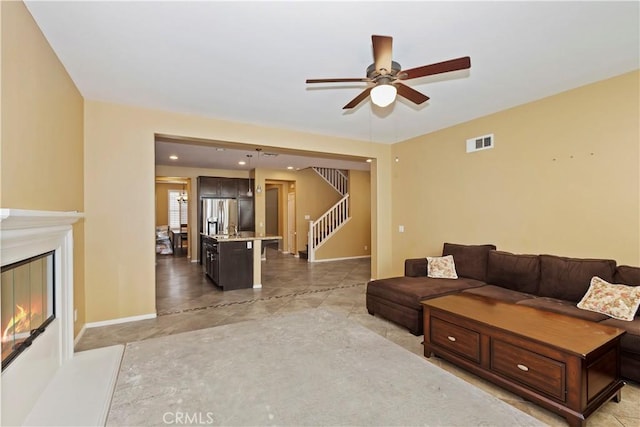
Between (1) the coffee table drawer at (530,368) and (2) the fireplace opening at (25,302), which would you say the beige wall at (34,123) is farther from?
(1) the coffee table drawer at (530,368)

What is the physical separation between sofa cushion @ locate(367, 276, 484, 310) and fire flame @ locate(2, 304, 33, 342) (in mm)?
3349

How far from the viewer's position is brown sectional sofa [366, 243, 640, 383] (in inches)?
107

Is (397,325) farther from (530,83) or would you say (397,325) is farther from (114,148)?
(114,148)

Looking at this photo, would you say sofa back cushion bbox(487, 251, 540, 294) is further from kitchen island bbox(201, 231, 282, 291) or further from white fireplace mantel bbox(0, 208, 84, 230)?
white fireplace mantel bbox(0, 208, 84, 230)

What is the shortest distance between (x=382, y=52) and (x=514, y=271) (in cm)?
308

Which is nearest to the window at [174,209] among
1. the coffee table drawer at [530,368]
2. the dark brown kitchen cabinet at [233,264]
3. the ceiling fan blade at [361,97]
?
the dark brown kitchen cabinet at [233,264]

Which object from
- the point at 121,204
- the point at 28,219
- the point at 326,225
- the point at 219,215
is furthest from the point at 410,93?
the point at 219,215

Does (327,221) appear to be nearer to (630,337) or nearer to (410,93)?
(410,93)

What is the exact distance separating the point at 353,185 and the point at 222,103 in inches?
235

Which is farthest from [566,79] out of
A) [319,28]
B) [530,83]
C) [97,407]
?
[97,407]

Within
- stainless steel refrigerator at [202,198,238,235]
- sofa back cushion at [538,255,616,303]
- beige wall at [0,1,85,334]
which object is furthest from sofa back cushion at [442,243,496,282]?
stainless steel refrigerator at [202,198,238,235]

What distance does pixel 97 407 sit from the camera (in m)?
1.92

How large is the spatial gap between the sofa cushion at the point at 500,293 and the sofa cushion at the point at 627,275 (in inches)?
29.8

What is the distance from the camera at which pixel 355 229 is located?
930 centimetres
